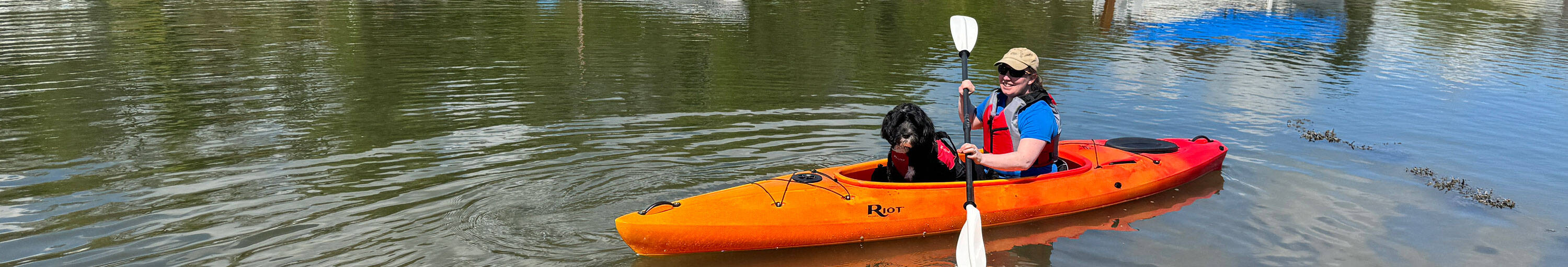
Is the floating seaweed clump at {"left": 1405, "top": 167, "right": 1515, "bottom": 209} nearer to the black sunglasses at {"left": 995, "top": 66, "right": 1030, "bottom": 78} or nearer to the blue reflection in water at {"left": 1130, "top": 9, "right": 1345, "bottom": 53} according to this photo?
the black sunglasses at {"left": 995, "top": 66, "right": 1030, "bottom": 78}

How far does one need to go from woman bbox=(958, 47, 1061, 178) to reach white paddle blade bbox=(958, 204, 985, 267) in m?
0.39

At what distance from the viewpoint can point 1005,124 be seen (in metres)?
5.95

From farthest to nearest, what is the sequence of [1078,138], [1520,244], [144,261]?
[1078,138] → [1520,244] → [144,261]

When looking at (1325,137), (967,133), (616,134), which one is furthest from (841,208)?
(1325,137)

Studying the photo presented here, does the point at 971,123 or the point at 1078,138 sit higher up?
the point at 971,123

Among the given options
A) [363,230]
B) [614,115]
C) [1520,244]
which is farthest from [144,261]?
[1520,244]

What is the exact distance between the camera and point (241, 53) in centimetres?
1478

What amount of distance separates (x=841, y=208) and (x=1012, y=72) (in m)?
1.33

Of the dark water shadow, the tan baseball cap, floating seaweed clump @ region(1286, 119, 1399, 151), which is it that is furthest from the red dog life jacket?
floating seaweed clump @ region(1286, 119, 1399, 151)

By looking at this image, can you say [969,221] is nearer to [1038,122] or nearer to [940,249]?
[940,249]

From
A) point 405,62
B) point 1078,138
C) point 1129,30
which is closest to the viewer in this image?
point 1078,138

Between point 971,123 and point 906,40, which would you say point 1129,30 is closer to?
point 906,40

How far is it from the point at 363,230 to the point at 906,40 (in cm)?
1543

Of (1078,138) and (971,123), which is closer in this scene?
(971,123)
